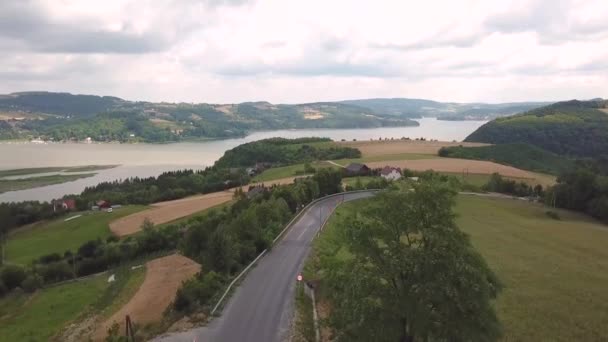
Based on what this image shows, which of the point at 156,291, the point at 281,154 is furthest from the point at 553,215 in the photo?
the point at 281,154

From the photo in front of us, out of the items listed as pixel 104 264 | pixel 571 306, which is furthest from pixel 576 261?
pixel 104 264

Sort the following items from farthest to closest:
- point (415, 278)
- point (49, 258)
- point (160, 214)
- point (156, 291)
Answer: point (160, 214)
point (49, 258)
point (156, 291)
point (415, 278)

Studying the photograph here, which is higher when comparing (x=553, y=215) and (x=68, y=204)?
(x=553, y=215)

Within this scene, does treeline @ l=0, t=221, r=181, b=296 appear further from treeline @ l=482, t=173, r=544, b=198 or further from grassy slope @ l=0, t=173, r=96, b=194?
grassy slope @ l=0, t=173, r=96, b=194

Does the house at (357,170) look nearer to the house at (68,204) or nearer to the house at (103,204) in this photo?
the house at (103,204)

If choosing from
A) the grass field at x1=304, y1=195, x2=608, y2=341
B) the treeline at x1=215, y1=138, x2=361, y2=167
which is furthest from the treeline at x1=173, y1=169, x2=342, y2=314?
the treeline at x1=215, y1=138, x2=361, y2=167

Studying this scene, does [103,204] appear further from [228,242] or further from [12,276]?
[228,242]

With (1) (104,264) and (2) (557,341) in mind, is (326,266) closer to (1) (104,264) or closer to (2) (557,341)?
(2) (557,341)
